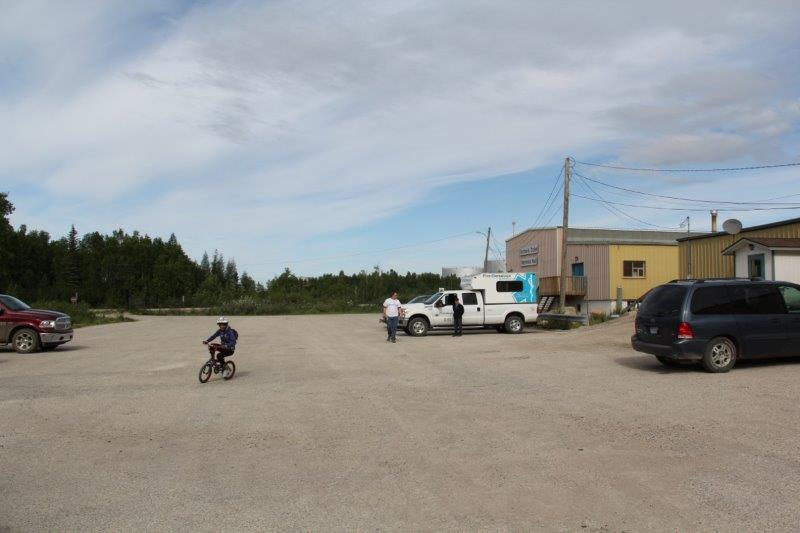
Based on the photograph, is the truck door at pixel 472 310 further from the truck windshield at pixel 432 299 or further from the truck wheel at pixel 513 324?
the truck wheel at pixel 513 324

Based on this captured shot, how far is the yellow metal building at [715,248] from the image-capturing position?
24703 millimetres

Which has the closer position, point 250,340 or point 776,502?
point 776,502

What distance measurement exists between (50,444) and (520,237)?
51.0 meters

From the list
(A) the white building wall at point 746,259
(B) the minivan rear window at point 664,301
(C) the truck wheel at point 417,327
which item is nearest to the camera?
(B) the minivan rear window at point 664,301

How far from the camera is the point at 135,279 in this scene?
3922 inches

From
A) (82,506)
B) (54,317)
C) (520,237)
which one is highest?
(520,237)

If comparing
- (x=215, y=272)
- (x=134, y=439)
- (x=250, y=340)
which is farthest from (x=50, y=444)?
(x=215, y=272)

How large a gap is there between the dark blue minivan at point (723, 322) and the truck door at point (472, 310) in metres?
13.5

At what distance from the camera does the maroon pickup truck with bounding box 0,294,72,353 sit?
1928cm

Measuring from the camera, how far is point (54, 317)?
785 inches

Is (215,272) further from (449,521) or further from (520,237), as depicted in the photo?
(449,521)

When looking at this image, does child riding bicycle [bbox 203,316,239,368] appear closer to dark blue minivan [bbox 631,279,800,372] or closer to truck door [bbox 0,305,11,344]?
dark blue minivan [bbox 631,279,800,372]

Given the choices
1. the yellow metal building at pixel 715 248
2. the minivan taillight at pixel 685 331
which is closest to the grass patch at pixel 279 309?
the yellow metal building at pixel 715 248

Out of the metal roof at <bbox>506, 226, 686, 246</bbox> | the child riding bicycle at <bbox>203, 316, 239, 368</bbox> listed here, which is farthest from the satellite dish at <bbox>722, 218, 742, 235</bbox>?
the metal roof at <bbox>506, 226, 686, 246</bbox>
